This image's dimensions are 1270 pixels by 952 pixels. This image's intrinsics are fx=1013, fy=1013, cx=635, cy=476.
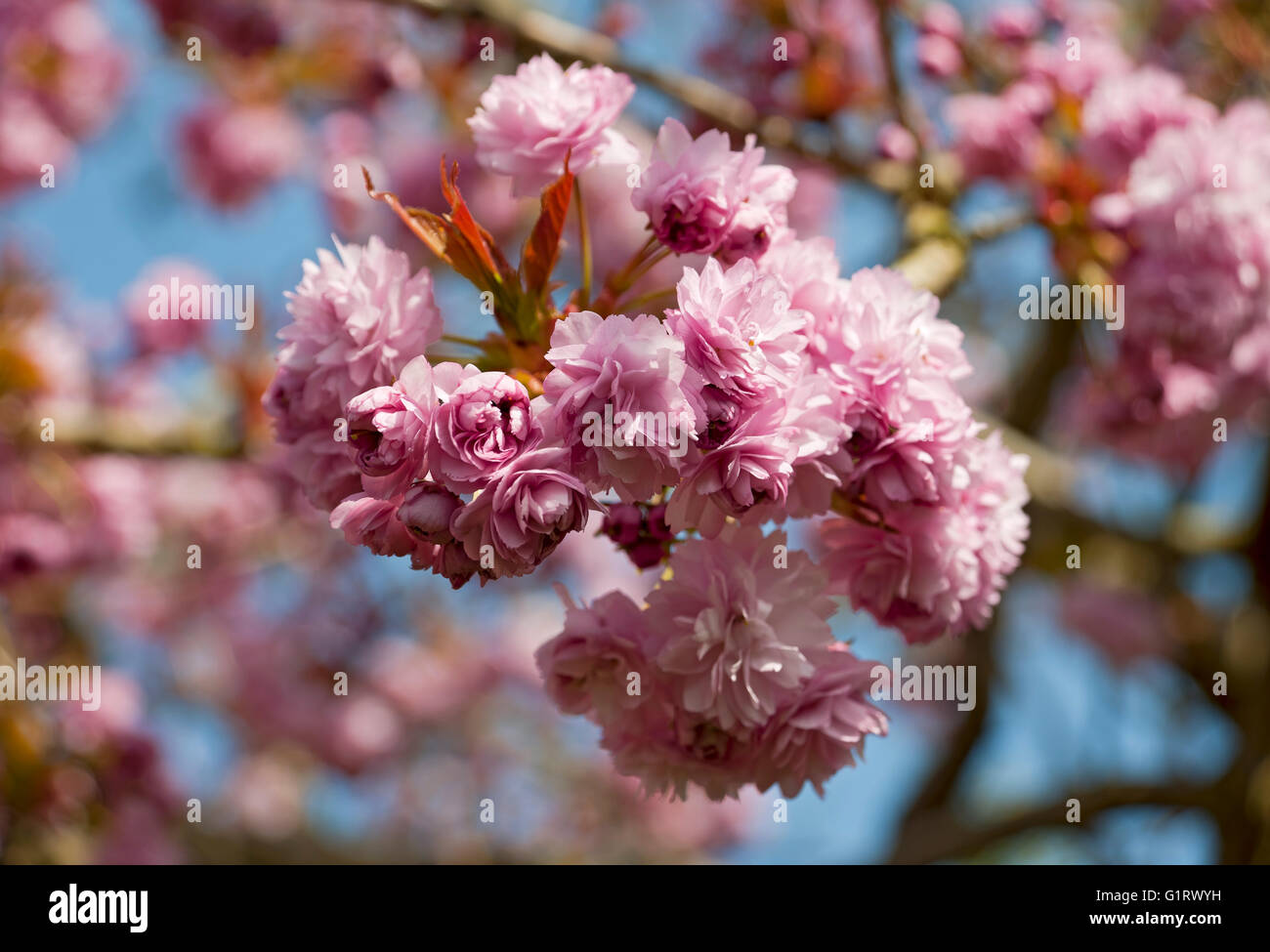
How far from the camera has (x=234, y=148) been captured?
15.8 ft

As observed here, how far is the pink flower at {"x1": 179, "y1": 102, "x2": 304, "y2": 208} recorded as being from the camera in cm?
482

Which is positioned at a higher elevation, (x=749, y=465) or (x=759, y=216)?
(x=759, y=216)

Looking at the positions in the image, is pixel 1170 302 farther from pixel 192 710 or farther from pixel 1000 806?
pixel 192 710

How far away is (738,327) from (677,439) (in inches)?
5.8

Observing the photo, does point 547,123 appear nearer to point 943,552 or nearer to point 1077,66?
point 943,552

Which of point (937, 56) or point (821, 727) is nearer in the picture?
point (821, 727)

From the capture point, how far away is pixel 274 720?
5457 millimetres

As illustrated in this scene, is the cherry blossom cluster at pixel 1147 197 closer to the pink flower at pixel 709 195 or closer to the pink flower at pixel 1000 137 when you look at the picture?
the pink flower at pixel 1000 137

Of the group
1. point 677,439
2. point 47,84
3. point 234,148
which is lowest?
point 677,439

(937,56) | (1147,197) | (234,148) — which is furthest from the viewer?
(234,148)

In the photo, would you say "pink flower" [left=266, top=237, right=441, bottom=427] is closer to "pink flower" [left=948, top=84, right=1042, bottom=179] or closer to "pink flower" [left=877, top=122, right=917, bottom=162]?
"pink flower" [left=877, top=122, right=917, bottom=162]

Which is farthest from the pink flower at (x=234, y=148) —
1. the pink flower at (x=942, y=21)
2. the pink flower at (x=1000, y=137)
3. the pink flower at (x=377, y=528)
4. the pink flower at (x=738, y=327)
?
the pink flower at (x=738, y=327)

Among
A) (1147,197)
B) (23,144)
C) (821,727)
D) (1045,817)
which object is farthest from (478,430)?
(23,144)

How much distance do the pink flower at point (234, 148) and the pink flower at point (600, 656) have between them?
4213 mm
